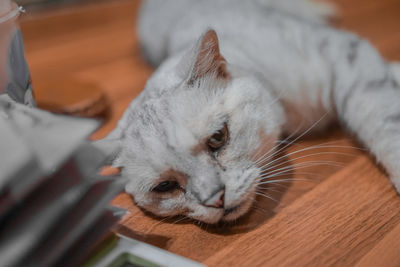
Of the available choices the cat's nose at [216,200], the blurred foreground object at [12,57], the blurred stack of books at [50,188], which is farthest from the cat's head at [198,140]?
the blurred foreground object at [12,57]

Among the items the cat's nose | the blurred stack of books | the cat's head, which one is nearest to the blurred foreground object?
the blurred stack of books

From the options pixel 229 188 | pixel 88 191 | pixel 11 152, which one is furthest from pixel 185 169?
pixel 11 152

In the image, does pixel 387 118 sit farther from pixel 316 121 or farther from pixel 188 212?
pixel 188 212

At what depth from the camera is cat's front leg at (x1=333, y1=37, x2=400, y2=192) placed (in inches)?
41.6

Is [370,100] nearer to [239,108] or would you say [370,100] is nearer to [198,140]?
[239,108]

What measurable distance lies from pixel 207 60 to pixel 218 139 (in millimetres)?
212

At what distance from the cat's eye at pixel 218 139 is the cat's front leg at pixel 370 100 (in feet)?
1.46

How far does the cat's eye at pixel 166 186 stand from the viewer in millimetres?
949

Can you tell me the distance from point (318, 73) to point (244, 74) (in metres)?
0.32

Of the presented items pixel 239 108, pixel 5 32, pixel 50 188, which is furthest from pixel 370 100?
pixel 5 32

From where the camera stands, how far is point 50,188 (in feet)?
2.51

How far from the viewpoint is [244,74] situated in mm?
1130

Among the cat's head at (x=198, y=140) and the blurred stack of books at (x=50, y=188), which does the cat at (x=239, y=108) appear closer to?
the cat's head at (x=198, y=140)

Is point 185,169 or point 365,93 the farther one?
point 365,93
